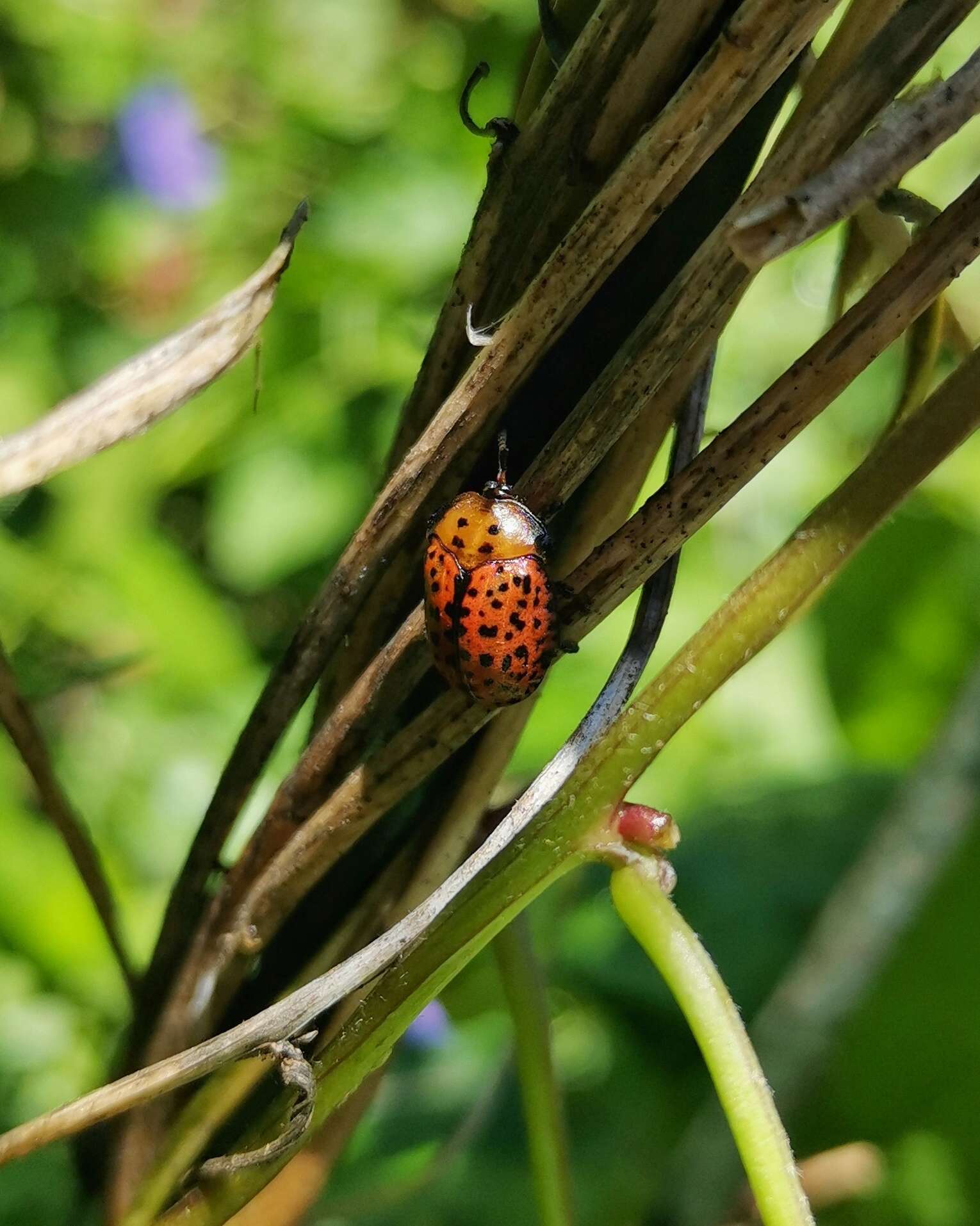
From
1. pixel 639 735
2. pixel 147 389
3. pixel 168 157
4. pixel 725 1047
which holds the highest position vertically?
pixel 168 157

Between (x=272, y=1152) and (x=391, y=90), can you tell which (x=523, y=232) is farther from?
(x=391, y=90)

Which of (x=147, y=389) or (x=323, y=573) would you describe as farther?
(x=323, y=573)

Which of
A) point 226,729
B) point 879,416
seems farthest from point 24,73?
point 879,416

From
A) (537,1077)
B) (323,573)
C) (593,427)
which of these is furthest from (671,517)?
(323,573)

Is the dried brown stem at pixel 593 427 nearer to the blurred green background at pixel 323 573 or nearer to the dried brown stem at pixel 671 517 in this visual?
the dried brown stem at pixel 671 517

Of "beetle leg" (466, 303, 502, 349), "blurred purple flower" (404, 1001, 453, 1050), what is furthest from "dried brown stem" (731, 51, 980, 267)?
"blurred purple flower" (404, 1001, 453, 1050)

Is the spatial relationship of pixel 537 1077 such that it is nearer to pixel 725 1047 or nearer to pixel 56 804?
pixel 725 1047

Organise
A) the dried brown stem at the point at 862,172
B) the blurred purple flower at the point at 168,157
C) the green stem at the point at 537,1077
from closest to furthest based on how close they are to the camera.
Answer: the dried brown stem at the point at 862,172 → the green stem at the point at 537,1077 → the blurred purple flower at the point at 168,157

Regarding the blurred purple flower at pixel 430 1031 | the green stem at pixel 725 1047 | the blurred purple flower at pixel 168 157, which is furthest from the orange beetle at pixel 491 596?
the blurred purple flower at pixel 168 157
